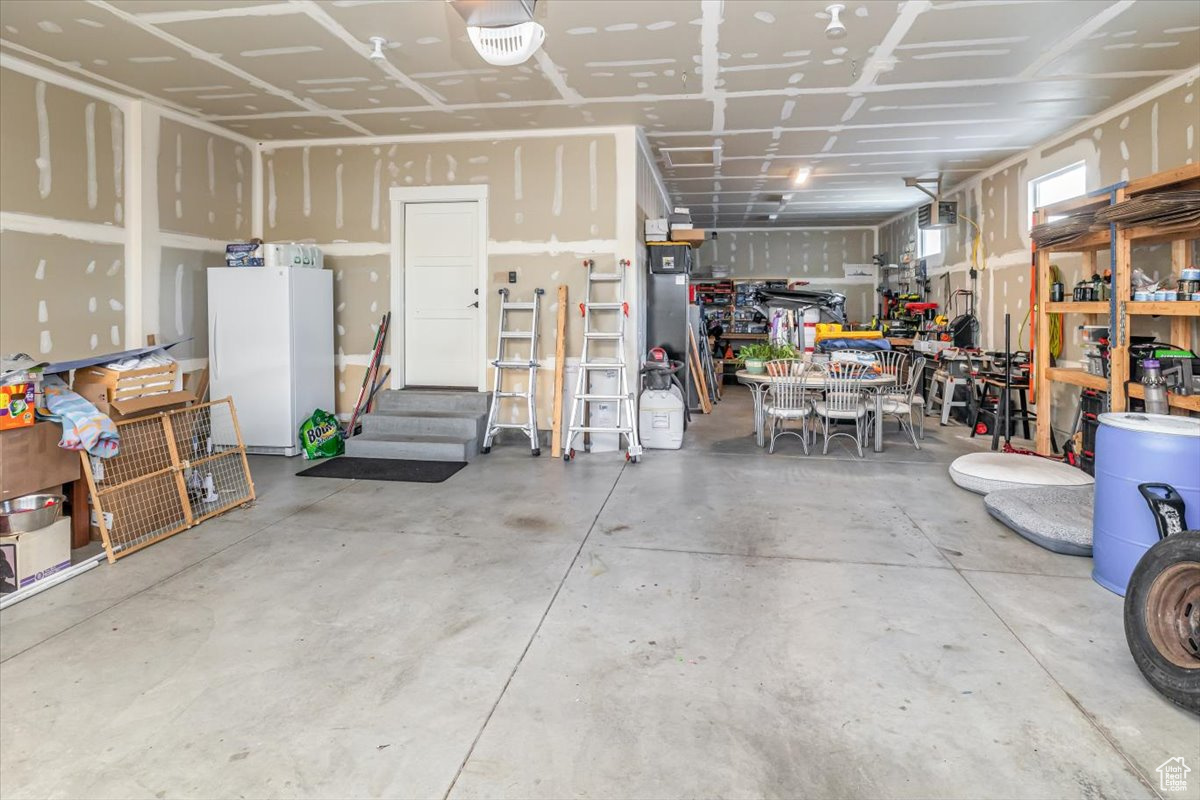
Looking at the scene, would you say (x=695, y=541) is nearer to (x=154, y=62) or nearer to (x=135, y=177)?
(x=154, y=62)

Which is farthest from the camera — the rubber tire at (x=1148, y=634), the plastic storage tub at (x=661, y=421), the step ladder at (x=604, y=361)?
the plastic storage tub at (x=661, y=421)

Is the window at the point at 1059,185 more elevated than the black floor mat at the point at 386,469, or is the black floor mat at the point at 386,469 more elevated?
the window at the point at 1059,185

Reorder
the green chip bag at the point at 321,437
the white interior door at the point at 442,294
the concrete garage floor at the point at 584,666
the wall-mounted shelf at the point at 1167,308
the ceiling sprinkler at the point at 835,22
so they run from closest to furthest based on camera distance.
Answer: the concrete garage floor at the point at 584,666, the ceiling sprinkler at the point at 835,22, the wall-mounted shelf at the point at 1167,308, the green chip bag at the point at 321,437, the white interior door at the point at 442,294

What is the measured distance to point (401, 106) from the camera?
18.4ft

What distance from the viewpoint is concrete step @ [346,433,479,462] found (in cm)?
588

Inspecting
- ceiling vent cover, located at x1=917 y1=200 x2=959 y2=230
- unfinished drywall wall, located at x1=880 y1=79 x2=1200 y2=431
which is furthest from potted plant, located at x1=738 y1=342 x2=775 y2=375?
ceiling vent cover, located at x1=917 y1=200 x2=959 y2=230

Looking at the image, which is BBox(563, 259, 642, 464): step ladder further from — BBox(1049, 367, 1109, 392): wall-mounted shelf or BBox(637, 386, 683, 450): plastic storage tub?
BBox(1049, 367, 1109, 392): wall-mounted shelf

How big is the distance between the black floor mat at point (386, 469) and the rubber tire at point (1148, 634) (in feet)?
14.1

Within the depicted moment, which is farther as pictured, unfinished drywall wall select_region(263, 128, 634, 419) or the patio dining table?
unfinished drywall wall select_region(263, 128, 634, 419)

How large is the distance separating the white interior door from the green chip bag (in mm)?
935

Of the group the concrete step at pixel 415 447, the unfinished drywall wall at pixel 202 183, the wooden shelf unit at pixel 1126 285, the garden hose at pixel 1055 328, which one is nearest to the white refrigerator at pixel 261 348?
the unfinished drywall wall at pixel 202 183

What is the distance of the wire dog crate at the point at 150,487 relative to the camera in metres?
3.63

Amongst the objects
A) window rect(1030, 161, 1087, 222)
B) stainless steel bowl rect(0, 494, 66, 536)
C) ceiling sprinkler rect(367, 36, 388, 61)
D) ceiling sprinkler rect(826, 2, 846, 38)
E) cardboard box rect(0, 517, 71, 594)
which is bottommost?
cardboard box rect(0, 517, 71, 594)

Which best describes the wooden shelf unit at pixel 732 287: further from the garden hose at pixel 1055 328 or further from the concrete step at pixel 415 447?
the concrete step at pixel 415 447
